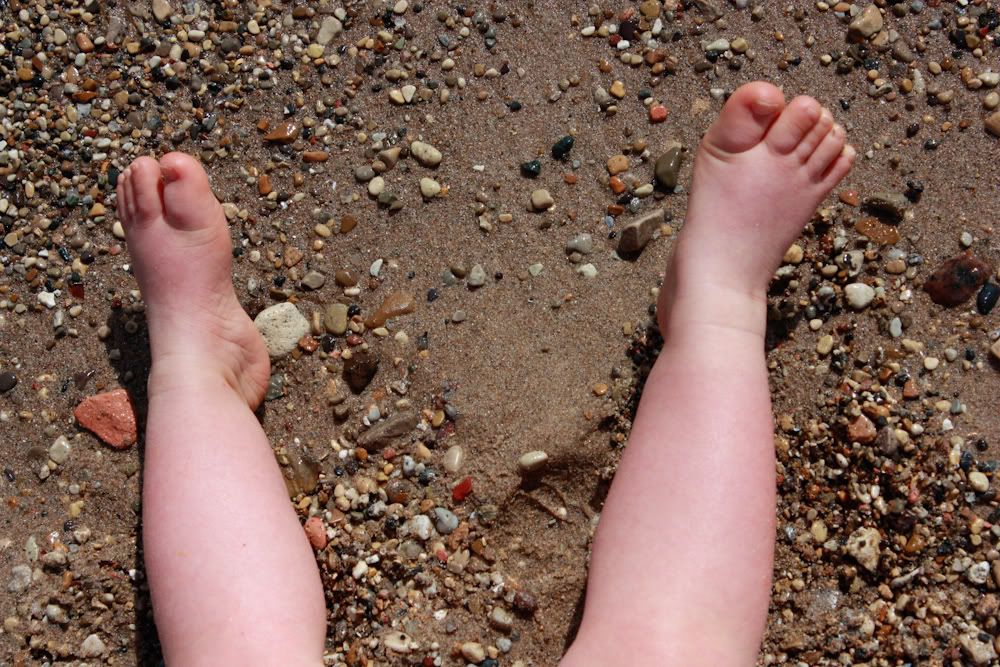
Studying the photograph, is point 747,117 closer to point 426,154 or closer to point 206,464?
point 426,154

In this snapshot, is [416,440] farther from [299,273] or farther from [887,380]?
[887,380]

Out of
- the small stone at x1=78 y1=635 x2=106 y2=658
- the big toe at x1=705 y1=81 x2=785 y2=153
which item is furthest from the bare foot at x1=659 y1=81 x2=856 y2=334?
the small stone at x1=78 y1=635 x2=106 y2=658

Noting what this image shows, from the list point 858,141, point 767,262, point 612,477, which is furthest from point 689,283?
point 858,141

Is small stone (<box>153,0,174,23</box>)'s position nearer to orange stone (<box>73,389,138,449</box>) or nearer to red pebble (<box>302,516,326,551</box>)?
orange stone (<box>73,389,138,449</box>)

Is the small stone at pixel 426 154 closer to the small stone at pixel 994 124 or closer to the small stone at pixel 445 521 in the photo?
the small stone at pixel 445 521

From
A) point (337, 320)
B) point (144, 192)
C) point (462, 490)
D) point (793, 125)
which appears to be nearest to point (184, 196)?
point (144, 192)
